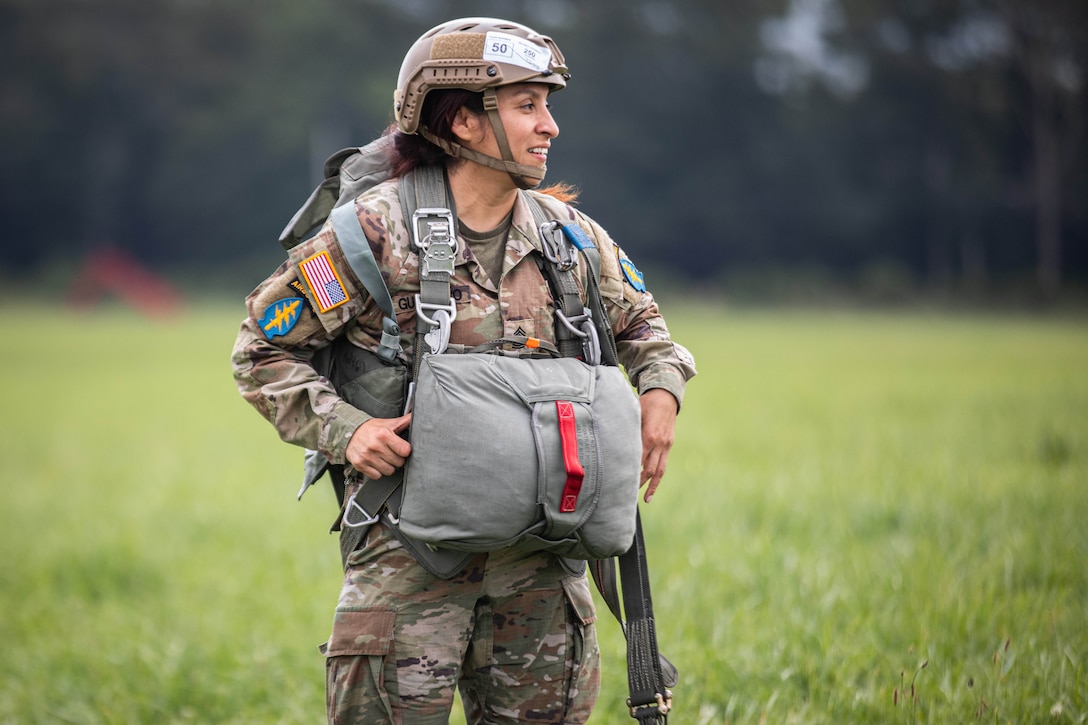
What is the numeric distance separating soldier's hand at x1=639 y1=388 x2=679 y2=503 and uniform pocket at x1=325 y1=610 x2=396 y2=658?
2.48ft

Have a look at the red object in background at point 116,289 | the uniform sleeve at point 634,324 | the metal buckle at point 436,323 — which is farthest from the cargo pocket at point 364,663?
the red object in background at point 116,289

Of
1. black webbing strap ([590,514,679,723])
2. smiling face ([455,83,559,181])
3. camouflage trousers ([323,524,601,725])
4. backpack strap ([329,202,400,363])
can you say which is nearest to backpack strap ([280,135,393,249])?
backpack strap ([329,202,400,363])

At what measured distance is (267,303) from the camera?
10.0ft

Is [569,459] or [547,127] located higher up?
[547,127]

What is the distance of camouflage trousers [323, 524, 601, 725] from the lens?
121 inches

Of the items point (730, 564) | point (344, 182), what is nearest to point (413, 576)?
point (344, 182)

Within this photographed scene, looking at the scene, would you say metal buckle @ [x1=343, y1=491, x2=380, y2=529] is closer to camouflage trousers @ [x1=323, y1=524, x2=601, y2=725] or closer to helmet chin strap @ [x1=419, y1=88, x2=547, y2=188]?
camouflage trousers @ [x1=323, y1=524, x2=601, y2=725]

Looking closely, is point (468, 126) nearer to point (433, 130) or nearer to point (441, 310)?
point (433, 130)

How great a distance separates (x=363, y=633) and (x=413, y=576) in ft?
0.62

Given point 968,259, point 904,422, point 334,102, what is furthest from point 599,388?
point 334,102

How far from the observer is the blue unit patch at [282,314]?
3059 millimetres

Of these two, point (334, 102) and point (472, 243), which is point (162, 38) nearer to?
point (334, 102)

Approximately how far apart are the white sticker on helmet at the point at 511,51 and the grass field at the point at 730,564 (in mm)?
2270

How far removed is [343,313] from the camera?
10.1 feet
